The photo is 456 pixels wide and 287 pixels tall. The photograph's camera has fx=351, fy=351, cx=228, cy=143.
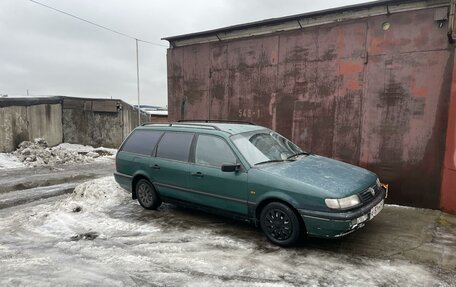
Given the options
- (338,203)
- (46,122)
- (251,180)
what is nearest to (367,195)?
(338,203)

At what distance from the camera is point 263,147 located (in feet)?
17.5

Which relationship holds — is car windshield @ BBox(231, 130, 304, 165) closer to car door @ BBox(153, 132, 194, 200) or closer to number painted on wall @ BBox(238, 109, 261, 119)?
car door @ BBox(153, 132, 194, 200)

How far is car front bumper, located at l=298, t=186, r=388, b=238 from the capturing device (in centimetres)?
404

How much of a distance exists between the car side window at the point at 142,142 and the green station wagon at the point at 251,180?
20mm

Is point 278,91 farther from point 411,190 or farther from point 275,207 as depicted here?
point 275,207

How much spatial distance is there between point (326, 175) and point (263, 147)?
1114 millimetres

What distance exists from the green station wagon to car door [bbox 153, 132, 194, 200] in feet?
0.05

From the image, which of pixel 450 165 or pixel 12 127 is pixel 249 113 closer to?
pixel 450 165

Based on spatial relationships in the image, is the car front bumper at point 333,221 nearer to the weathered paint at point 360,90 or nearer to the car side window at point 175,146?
the car side window at point 175,146

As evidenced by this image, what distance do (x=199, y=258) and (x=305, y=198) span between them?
4.83ft

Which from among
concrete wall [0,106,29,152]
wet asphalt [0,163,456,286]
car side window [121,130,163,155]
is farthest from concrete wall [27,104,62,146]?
car side window [121,130,163,155]

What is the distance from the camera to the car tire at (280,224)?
14.3 feet

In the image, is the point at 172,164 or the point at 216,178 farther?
the point at 172,164

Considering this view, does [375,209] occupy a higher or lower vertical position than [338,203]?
lower
